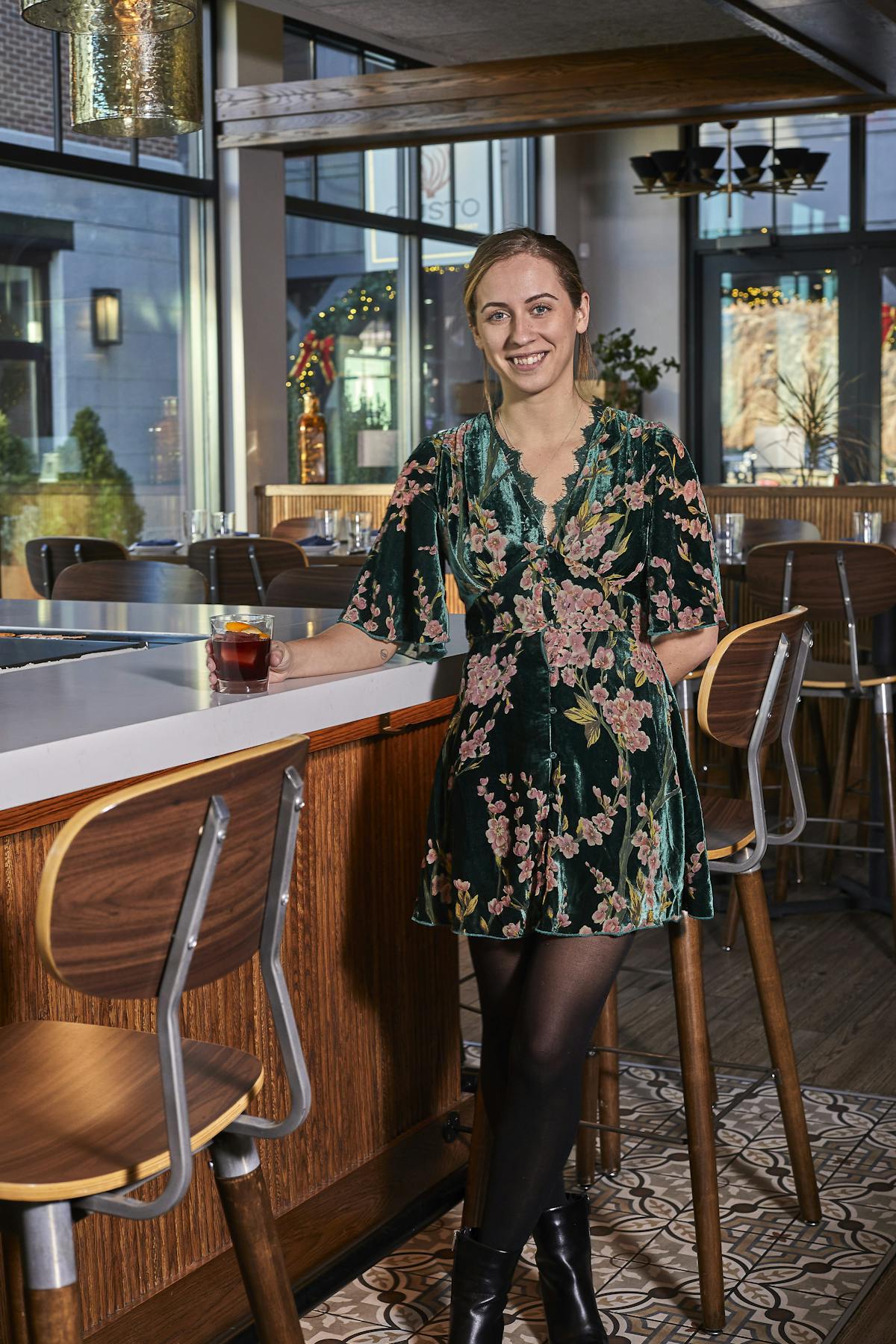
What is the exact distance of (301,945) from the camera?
2.58 m

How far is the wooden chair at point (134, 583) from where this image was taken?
410 cm

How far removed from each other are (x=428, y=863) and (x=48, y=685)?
1.90 ft

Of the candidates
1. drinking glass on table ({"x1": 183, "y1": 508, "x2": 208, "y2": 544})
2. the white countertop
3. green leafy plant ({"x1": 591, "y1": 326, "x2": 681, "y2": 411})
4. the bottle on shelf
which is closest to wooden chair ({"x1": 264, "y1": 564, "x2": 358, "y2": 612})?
the white countertop

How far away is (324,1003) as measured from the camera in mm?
2654

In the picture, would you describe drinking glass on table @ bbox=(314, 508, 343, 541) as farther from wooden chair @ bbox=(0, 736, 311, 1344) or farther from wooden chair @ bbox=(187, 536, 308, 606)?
wooden chair @ bbox=(0, 736, 311, 1344)

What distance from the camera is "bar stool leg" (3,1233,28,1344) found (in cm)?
177

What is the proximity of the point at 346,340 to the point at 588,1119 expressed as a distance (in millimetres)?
8360

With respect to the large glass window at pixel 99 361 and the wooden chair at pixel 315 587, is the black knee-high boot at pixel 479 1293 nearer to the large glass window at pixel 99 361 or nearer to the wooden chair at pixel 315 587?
the wooden chair at pixel 315 587

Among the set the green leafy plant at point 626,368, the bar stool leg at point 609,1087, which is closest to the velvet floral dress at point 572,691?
the bar stool leg at point 609,1087

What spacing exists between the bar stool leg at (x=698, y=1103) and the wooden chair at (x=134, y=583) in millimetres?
1947

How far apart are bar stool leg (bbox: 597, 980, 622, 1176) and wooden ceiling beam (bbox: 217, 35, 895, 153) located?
5.17 m

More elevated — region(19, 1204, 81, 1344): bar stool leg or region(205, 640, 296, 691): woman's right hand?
region(205, 640, 296, 691): woman's right hand

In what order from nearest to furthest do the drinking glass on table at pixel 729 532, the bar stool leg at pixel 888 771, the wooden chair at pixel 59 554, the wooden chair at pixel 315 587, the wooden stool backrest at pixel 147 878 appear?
the wooden stool backrest at pixel 147 878, the wooden chair at pixel 315 587, the bar stool leg at pixel 888 771, the drinking glass on table at pixel 729 532, the wooden chair at pixel 59 554

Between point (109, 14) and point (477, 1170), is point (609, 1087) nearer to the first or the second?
point (477, 1170)
